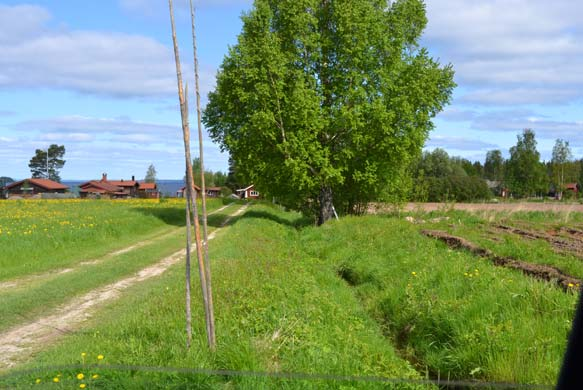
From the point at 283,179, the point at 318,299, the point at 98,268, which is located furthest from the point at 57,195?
the point at 318,299

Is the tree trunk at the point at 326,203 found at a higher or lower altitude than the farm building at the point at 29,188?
lower

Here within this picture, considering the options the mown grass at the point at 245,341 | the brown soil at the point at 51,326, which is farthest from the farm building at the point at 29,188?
the mown grass at the point at 245,341

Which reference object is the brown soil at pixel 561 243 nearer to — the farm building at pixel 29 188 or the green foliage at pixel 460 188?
the green foliage at pixel 460 188

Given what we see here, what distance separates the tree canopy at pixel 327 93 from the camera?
26.0m

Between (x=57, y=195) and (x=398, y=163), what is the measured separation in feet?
243

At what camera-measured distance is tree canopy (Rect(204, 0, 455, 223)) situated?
1024 inches

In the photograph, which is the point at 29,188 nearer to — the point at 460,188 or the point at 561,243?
the point at 460,188

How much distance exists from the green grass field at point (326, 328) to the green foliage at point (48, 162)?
130 m

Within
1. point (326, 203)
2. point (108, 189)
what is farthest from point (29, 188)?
point (326, 203)

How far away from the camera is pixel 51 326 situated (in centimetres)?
815

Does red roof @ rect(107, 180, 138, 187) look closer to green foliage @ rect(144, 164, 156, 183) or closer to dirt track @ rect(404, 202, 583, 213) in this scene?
green foliage @ rect(144, 164, 156, 183)

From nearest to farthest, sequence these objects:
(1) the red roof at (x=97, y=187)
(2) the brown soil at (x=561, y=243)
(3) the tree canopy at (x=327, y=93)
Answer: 1. (2) the brown soil at (x=561, y=243)
2. (3) the tree canopy at (x=327, y=93)
3. (1) the red roof at (x=97, y=187)

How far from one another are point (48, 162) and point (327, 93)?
11872cm

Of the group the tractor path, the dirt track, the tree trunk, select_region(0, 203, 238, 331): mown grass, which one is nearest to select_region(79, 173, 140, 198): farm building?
the dirt track
